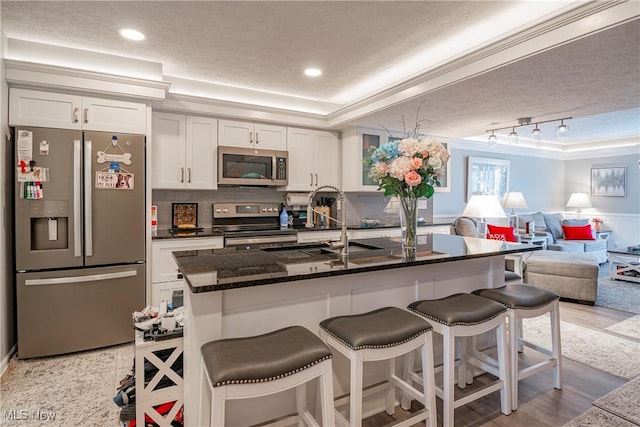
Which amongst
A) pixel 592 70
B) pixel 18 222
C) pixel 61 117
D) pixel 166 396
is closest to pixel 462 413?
pixel 166 396

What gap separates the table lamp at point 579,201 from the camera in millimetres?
7398

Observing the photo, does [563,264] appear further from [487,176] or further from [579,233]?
[579,233]

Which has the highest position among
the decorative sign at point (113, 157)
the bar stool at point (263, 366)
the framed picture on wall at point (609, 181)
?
the framed picture on wall at point (609, 181)

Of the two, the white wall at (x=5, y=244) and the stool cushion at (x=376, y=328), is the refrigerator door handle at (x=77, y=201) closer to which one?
the white wall at (x=5, y=244)

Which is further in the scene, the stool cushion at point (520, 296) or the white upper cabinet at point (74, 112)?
the white upper cabinet at point (74, 112)

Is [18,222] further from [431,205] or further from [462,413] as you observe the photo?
[431,205]

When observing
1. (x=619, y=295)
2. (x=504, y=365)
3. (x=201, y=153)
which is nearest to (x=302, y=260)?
(x=504, y=365)

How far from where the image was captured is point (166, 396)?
1787mm

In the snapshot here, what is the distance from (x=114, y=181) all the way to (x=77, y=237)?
21.4 inches

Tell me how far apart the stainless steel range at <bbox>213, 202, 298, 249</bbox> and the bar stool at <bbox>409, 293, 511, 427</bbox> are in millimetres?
2022

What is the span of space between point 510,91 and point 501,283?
166 centimetres

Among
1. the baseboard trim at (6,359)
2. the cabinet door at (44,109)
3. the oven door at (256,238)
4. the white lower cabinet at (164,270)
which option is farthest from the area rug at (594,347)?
the cabinet door at (44,109)

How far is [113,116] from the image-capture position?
3.03 m

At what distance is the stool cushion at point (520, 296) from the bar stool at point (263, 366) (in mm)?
1314
